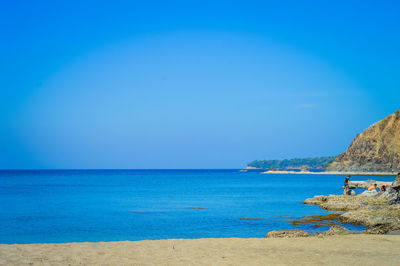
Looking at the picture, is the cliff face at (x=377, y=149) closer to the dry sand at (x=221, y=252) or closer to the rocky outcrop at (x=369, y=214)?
the rocky outcrop at (x=369, y=214)

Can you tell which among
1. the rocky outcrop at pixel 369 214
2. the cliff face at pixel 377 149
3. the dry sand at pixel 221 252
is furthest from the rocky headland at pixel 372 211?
the cliff face at pixel 377 149

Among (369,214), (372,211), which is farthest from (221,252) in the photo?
(372,211)

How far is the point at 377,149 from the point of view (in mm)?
133750

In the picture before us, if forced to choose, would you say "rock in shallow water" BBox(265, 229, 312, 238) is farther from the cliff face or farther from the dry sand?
the cliff face

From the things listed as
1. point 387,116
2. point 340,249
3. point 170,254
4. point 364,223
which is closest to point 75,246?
point 170,254

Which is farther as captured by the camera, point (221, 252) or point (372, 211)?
point (372, 211)

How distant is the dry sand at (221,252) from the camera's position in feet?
41.0

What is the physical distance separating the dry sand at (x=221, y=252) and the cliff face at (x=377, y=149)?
11974cm

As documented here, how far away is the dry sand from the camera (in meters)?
12.5

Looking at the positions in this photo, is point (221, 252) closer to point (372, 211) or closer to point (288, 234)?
point (288, 234)

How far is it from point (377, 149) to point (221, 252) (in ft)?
440

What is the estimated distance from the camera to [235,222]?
26.0 metres

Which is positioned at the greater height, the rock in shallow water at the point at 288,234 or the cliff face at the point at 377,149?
the cliff face at the point at 377,149

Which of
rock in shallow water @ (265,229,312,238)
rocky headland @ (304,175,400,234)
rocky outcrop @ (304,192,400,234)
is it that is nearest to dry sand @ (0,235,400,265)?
rock in shallow water @ (265,229,312,238)
